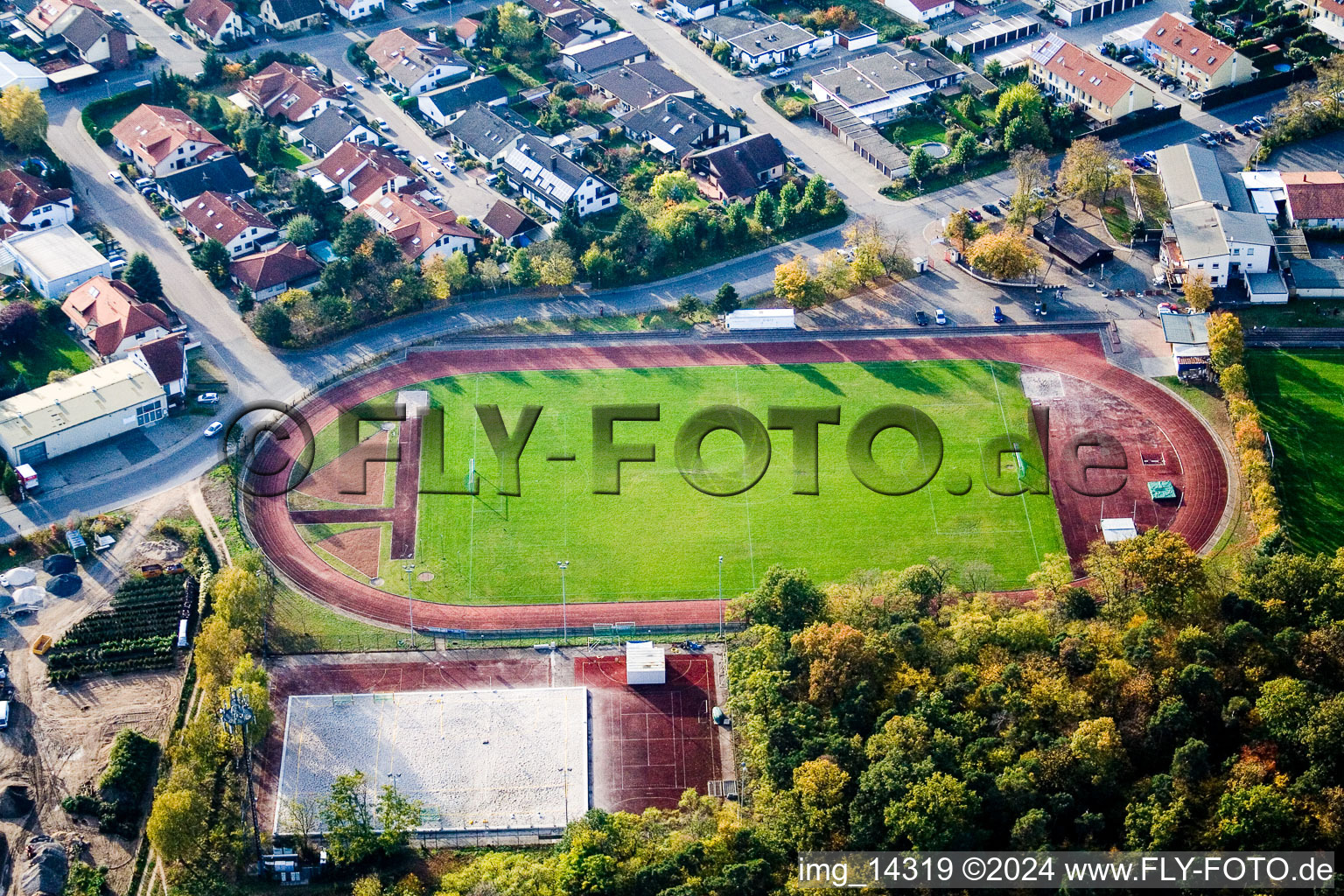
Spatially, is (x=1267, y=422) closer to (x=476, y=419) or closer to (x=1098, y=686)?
(x=1098, y=686)

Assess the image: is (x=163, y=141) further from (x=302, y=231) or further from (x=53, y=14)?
(x=53, y=14)

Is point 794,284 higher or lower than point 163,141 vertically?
lower

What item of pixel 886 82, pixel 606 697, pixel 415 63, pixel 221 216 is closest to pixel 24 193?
pixel 221 216

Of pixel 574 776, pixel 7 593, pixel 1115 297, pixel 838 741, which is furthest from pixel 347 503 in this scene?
pixel 1115 297

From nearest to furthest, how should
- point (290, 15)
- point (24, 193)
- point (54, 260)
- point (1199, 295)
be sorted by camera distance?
point (1199, 295) < point (54, 260) < point (24, 193) < point (290, 15)

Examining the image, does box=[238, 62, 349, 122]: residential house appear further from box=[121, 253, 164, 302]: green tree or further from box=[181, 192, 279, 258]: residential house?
box=[121, 253, 164, 302]: green tree

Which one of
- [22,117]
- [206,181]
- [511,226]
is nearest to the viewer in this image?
[511,226]

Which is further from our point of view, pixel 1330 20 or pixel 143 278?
pixel 1330 20
